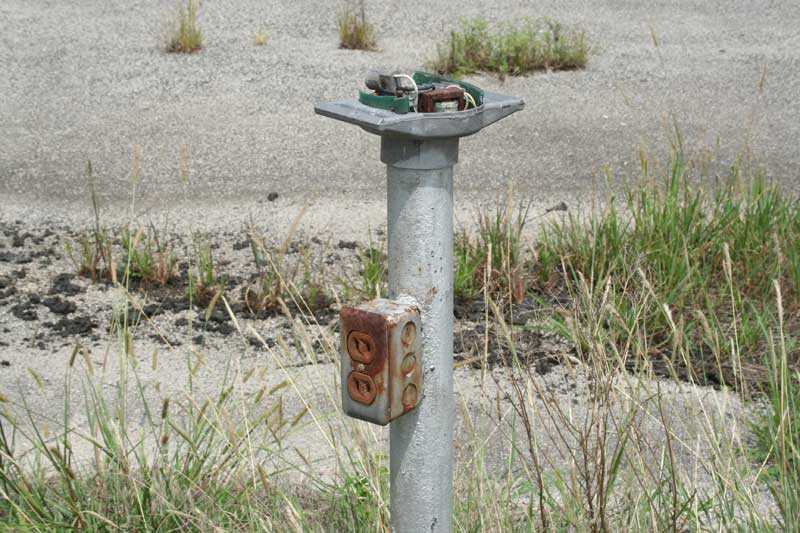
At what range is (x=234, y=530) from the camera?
2359 mm

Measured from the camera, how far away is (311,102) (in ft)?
22.8

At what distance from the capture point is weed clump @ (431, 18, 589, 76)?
7.44 m

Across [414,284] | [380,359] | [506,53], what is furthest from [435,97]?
[506,53]

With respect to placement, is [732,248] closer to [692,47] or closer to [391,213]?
[391,213]

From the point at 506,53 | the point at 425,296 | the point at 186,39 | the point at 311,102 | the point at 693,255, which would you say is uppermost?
the point at 186,39

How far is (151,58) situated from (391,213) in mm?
6534

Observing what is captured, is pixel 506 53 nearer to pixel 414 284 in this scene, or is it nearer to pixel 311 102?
pixel 311 102

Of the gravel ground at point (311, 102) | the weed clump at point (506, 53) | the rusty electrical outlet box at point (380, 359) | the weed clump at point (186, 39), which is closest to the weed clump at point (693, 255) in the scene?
the gravel ground at point (311, 102)

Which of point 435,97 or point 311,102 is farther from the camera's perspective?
point 311,102

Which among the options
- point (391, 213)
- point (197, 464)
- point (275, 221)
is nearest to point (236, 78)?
point (275, 221)

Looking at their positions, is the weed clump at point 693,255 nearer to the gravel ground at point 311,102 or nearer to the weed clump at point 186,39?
the gravel ground at point 311,102

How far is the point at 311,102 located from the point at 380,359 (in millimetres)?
5504

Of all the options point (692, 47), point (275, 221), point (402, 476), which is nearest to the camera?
point (402, 476)

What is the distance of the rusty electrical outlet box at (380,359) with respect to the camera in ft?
5.31
